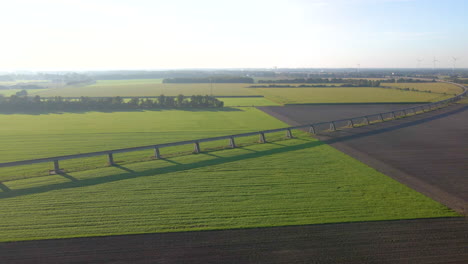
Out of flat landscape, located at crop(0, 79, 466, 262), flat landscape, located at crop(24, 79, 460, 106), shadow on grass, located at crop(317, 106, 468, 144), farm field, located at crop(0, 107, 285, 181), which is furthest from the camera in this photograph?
flat landscape, located at crop(24, 79, 460, 106)

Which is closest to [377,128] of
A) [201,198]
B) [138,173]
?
[201,198]

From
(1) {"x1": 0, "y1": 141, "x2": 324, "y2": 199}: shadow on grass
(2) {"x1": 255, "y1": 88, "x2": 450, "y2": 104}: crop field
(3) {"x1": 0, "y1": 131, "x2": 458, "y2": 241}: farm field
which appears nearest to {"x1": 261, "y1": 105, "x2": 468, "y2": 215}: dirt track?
(3) {"x1": 0, "y1": 131, "x2": 458, "y2": 241}: farm field

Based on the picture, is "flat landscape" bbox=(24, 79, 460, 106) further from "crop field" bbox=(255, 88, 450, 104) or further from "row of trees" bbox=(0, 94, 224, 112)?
"row of trees" bbox=(0, 94, 224, 112)

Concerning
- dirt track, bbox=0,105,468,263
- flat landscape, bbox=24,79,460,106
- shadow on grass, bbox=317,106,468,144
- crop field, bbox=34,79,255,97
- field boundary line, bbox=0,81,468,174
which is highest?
crop field, bbox=34,79,255,97

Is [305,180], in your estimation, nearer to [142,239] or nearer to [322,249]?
[322,249]

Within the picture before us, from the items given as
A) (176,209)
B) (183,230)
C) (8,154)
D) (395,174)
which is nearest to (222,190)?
(176,209)

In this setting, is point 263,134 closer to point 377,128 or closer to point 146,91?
point 377,128

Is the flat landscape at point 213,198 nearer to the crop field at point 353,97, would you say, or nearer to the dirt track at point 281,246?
the dirt track at point 281,246
